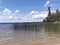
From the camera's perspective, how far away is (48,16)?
73125mm

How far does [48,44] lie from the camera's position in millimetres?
11438

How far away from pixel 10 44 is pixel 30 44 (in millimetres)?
Result: 1525

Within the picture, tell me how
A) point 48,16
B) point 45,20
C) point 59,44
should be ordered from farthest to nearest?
point 45,20 → point 48,16 → point 59,44

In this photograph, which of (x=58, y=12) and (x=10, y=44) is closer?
(x=10, y=44)

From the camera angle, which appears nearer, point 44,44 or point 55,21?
point 44,44

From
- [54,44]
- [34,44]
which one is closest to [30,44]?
[34,44]

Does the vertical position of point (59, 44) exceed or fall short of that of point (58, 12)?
it falls short

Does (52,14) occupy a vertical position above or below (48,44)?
above

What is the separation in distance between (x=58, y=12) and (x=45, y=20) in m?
8.86

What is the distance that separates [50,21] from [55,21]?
3435mm

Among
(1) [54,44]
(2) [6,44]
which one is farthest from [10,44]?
(1) [54,44]

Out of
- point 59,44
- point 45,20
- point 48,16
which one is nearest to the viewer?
point 59,44

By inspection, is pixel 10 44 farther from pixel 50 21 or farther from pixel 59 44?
pixel 50 21

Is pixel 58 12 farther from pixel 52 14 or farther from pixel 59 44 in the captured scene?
pixel 59 44
